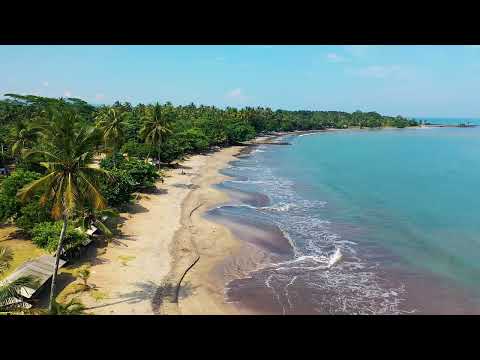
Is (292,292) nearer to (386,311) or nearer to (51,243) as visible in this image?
(386,311)

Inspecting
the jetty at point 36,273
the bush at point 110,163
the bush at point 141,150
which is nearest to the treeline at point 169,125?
the bush at point 141,150

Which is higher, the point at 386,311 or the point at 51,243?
the point at 51,243

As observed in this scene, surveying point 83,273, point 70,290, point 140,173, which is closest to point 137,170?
point 140,173

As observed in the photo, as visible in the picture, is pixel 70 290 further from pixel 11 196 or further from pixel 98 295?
pixel 11 196

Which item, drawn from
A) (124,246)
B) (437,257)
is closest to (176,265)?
(124,246)

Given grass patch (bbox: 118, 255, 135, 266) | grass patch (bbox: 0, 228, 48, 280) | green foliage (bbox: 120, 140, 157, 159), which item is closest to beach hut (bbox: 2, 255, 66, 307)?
grass patch (bbox: 0, 228, 48, 280)

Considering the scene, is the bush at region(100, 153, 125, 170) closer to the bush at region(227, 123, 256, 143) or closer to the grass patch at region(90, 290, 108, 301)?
the grass patch at region(90, 290, 108, 301)
